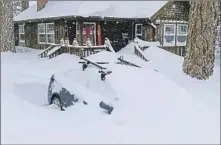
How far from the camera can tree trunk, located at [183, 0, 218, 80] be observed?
12.6m

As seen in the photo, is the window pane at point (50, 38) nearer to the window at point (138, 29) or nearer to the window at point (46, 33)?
the window at point (46, 33)

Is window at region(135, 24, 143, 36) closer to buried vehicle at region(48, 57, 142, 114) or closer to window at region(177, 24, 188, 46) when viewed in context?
window at region(177, 24, 188, 46)

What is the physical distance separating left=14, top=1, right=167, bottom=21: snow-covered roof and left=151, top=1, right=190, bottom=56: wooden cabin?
2.51 ft

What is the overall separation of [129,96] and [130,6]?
1838 centimetres

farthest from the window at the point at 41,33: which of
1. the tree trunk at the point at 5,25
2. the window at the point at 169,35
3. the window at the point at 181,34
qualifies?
the window at the point at 181,34

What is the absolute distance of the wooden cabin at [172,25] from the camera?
2464 centimetres

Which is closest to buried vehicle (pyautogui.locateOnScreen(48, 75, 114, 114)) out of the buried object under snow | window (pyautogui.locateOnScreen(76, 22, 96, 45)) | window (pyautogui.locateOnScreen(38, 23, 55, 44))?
the buried object under snow

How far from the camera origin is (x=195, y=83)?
12.2m

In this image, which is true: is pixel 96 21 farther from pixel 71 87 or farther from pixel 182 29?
pixel 71 87

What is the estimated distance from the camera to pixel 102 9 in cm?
2322

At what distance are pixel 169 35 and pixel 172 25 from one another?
2.57 ft

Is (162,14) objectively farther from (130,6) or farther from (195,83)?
(195,83)

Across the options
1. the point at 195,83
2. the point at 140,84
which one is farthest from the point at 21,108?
the point at 195,83

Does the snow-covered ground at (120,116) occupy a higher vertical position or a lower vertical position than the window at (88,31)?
lower
